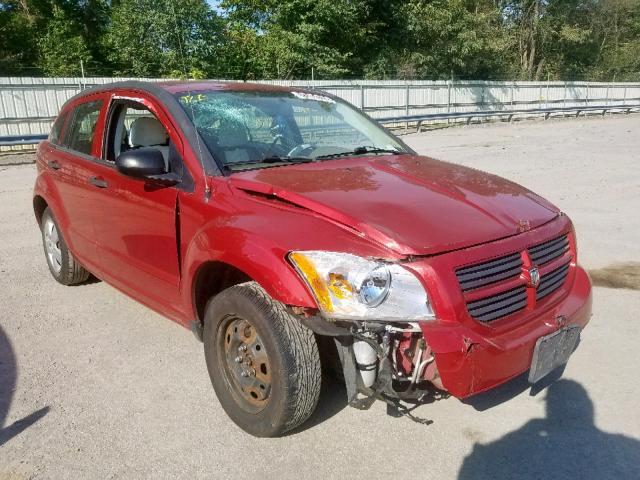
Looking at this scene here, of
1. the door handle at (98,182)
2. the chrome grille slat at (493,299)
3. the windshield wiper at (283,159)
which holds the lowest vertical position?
the chrome grille slat at (493,299)

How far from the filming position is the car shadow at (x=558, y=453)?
8.89 ft

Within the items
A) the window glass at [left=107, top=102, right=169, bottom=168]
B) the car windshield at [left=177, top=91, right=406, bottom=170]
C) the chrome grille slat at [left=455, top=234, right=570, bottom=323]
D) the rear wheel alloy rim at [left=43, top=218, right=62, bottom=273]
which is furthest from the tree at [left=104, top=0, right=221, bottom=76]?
the chrome grille slat at [left=455, top=234, right=570, bottom=323]

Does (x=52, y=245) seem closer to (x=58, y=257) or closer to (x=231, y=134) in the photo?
(x=58, y=257)

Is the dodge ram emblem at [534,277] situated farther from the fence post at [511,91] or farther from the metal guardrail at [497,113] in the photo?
the fence post at [511,91]

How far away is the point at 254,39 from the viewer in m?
28.2

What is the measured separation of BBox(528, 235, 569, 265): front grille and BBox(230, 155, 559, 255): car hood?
0.11m

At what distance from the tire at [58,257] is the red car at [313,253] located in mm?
1065

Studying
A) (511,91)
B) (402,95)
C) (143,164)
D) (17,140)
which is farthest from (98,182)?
(511,91)

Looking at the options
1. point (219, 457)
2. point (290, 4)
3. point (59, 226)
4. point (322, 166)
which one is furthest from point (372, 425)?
point (290, 4)

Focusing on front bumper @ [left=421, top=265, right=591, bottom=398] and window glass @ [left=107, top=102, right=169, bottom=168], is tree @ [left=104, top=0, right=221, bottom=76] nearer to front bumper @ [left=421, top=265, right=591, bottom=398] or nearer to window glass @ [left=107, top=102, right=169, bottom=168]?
window glass @ [left=107, top=102, right=169, bottom=168]

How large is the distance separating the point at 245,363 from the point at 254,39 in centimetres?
2739

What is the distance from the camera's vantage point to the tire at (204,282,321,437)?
268 cm

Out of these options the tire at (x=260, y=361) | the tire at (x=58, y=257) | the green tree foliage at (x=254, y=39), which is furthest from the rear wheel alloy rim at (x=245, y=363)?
the green tree foliage at (x=254, y=39)

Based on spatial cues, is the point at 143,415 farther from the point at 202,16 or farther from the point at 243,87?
the point at 202,16
